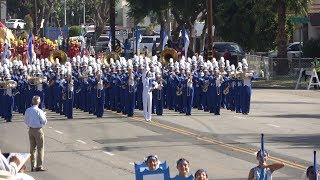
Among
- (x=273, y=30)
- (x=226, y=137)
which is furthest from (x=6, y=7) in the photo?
(x=226, y=137)

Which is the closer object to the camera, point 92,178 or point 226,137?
point 92,178

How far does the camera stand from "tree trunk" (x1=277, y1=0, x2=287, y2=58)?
48344 millimetres

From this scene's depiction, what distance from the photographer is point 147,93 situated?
31.1 meters

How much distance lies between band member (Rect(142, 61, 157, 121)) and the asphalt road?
33 cm

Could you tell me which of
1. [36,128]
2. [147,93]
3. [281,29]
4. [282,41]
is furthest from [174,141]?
[282,41]

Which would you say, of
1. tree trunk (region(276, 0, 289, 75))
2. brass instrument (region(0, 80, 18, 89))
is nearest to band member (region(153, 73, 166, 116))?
brass instrument (region(0, 80, 18, 89))

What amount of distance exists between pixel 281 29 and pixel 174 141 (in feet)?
78.2

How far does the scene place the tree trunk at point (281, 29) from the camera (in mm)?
48344

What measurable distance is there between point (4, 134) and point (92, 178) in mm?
8180

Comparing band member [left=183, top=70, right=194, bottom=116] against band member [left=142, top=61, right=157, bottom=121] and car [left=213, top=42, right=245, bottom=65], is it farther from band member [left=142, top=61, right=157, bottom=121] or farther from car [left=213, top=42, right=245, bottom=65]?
car [left=213, top=42, right=245, bottom=65]

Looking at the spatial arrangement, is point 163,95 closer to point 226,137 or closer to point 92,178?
point 226,137

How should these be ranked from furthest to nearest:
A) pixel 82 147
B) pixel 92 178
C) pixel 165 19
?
pixel 165 19 < pixel 82 147 < pixel 92 178

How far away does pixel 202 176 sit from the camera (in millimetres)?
13648

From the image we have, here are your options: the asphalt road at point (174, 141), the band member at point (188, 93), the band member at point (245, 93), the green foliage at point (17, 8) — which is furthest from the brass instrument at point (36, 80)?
the green foliage at point (17, 8)
